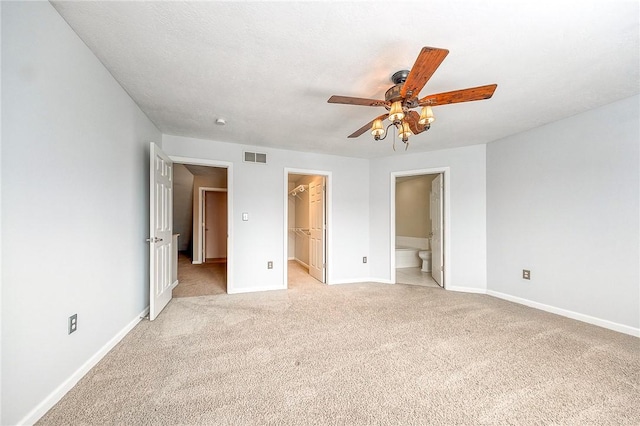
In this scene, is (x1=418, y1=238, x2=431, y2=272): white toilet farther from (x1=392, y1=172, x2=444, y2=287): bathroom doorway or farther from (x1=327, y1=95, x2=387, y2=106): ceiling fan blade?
(x1=327, y1=95, x2=387, y2=106): ceiling fan blade

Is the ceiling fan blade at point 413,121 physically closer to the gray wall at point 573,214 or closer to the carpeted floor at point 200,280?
the gray wall at point 573,214

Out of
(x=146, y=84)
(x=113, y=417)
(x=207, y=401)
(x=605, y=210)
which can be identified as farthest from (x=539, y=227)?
(x=146, y=84)

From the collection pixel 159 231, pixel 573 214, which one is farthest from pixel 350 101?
pixel 573 214

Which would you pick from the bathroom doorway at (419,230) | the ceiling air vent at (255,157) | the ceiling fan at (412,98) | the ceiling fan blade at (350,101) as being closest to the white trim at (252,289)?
the ceiling air vent at (255,157)

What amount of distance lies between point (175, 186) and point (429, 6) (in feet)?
22.9

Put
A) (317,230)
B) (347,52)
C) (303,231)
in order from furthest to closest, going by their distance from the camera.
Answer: (303,231)
(317,230)
(347,52)

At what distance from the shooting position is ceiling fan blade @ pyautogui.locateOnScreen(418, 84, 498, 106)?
1.81 metres

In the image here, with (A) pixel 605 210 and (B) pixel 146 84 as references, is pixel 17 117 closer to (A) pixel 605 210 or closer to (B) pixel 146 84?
(B) pixel 146 84

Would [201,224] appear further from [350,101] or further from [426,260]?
[350,101]

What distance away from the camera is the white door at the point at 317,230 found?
4.73 m

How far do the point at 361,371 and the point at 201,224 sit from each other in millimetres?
6055

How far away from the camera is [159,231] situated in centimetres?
304

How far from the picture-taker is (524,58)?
1922mm

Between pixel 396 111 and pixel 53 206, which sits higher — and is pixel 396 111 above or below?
above
